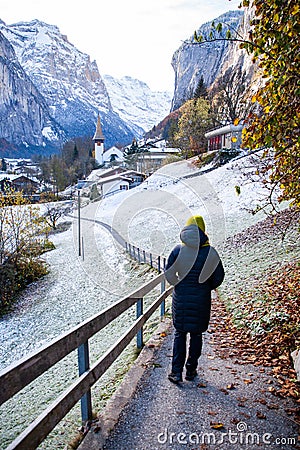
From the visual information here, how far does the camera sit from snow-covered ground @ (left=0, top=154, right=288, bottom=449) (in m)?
8.43

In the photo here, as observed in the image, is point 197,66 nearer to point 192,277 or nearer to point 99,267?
point 99,267

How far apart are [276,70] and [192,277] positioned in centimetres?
252

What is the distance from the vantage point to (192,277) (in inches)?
167

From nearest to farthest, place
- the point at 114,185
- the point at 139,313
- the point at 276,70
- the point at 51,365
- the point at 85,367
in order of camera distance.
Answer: the point at 51,365, the point at 85,367, the point at 276,70, the point at 139,313, the point at 114,185

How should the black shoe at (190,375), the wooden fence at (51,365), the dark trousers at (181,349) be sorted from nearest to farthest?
the wooden fence at (51,365)
the dark trousers at (181,349)
the black shoe at (190,375)

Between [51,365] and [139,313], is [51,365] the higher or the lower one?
the higher one

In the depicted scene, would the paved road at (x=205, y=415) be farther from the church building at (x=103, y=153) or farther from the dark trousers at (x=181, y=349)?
the church building at (x=103, y=153)

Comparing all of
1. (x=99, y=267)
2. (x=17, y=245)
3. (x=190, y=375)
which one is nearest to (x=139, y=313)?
(x=190, y=375)

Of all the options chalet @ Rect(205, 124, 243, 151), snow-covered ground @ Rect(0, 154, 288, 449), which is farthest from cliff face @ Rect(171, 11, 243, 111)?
snow-covered ground @ Rect(0, 154, 288, 449)

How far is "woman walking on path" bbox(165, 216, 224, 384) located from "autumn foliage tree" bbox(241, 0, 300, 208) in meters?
1.41

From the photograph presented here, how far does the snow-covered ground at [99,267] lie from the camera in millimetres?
8430

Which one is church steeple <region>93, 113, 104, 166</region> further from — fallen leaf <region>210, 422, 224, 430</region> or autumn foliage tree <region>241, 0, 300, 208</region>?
fallen leaf <region>210, 422, 224, 430</region>

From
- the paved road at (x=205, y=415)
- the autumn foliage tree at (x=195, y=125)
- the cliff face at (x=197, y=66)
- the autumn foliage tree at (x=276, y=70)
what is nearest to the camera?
the paved road at (x=205, y=415)

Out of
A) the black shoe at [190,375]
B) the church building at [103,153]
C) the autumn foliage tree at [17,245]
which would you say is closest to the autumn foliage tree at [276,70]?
the black shoe at [190,375]
